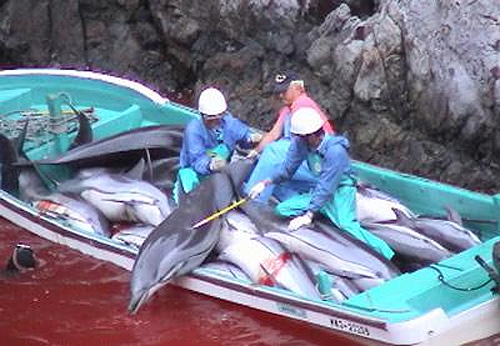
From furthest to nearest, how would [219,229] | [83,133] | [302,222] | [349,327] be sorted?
[83,133] → [219,229] → [302,222] → [349,327]

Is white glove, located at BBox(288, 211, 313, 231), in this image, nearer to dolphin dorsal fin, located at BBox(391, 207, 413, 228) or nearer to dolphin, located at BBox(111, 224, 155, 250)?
dolphin dorsal fin, located at BBox(391, 207, 413, 228)

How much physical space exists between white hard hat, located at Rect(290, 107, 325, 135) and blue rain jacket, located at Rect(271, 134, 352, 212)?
0.53ft

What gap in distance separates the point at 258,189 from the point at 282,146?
2.51 ft

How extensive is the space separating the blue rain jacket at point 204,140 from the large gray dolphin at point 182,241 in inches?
14.2

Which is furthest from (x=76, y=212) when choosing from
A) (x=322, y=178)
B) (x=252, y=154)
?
(x=322, y=178)

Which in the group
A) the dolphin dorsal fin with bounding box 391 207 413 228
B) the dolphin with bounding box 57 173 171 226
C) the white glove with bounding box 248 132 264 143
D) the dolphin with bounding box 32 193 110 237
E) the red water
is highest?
the dolphin dorsal fin with bounding box 391 207 413 228

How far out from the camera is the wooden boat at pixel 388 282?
27.3 feet

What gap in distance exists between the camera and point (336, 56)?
14.3 meters

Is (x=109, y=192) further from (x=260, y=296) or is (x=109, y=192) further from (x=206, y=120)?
(x=260, y=296)

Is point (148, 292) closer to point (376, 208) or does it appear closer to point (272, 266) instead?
point (272, 266)

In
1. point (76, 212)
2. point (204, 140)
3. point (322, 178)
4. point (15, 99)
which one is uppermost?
point (322, 178)

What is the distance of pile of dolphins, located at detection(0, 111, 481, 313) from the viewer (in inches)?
364

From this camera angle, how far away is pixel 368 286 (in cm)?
902

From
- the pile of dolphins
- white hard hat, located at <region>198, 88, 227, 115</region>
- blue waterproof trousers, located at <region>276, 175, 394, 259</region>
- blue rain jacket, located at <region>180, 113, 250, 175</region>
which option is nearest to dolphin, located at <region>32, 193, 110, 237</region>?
the pile of dolphins
